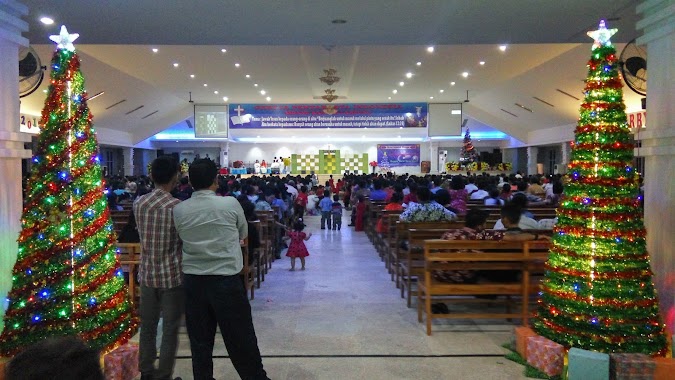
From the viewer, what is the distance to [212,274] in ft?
10.5

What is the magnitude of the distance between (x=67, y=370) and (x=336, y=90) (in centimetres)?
2085

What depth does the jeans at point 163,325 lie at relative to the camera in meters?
3.47

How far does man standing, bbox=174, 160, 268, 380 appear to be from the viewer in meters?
3.22

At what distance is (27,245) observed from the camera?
380 centimetres

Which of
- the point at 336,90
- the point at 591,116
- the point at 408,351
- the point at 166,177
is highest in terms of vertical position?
the point at 336,90

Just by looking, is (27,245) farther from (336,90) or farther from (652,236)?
(336,90)

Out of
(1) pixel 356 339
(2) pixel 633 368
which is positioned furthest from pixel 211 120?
(2) pixel 633 368

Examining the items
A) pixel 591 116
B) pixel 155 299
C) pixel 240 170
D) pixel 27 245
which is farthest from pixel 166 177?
pixel 240 170

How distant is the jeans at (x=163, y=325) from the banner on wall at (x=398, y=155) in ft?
94.6

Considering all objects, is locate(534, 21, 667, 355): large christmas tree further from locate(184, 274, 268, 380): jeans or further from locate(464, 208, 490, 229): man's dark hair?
locate(184, 274, 268, 380): jeans

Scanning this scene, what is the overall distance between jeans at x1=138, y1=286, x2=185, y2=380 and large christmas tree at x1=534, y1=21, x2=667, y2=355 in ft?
9.62

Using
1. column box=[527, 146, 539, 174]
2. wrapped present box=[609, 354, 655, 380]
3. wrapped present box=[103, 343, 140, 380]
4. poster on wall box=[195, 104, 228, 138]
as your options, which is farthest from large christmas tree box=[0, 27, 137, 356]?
column box=[527, 146, 539, 174]

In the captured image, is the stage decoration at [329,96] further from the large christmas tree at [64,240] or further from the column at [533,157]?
the large christmas tree at [64,240]

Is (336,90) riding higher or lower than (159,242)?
higher
